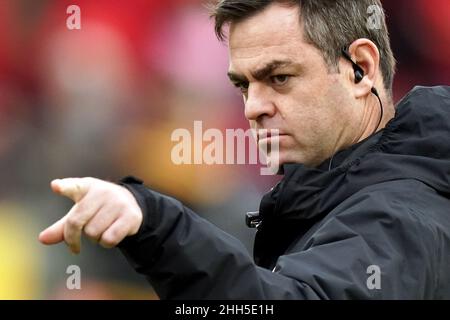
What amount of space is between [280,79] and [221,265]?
2.10 ft

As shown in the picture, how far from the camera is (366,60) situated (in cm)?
175

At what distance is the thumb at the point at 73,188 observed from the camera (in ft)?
3.17

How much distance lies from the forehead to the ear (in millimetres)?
134

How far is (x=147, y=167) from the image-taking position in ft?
12.0

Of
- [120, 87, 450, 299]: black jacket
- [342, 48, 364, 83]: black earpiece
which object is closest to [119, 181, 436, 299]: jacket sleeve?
[120, 87, 450, 299]: black jacket

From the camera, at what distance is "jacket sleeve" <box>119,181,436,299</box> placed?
1.06 m

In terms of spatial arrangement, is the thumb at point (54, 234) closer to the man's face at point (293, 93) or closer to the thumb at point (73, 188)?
the thumb at point (73, 188)

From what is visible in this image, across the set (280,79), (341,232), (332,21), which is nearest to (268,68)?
(280,79)

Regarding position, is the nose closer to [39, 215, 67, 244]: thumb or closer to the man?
the man

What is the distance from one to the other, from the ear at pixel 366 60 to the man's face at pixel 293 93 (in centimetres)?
5

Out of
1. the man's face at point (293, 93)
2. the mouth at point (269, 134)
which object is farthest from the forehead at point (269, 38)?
the mouth at point (269, 134)
